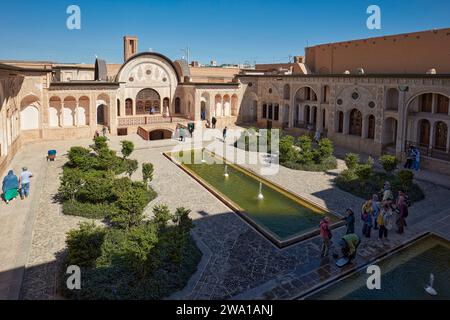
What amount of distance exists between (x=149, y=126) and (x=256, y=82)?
11129 millimetres

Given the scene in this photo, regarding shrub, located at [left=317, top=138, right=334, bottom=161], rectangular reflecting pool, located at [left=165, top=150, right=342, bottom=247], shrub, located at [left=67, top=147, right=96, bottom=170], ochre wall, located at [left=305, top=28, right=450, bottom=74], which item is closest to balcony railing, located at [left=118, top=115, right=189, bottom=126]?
rectangular reflecting pool, located at [left=165, top=150, right=342, bottom=247]

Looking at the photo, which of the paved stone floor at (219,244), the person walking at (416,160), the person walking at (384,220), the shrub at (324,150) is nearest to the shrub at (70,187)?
the paved stone floor at (219,244)

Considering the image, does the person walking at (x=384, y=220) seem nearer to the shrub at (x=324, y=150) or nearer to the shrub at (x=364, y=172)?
the shrub at (x=364, y=172)

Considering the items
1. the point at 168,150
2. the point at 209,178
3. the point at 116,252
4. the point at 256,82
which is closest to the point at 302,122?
the point at 256,82

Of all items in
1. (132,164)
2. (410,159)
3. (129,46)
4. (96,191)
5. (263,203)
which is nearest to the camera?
(96,191)

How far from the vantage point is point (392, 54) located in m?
24.1

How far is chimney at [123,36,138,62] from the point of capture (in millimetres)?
33969

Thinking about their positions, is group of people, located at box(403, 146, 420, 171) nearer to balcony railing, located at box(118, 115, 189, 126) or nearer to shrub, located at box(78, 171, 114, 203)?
shrub, located at box(78, 171, 114, 203)

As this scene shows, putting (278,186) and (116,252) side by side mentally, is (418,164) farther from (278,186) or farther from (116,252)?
(116,252)

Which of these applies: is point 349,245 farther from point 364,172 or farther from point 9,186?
point 9,186

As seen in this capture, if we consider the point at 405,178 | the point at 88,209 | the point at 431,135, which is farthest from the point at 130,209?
the point at 431,135

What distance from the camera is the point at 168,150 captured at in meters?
23.5

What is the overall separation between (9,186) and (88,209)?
330 cm

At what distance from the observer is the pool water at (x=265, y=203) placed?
40.0ft
